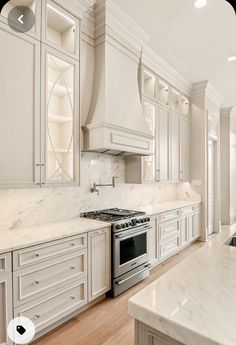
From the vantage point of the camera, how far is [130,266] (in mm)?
2951

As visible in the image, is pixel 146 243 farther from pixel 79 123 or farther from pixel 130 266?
pixel 79 123

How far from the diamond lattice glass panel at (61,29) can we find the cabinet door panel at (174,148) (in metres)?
2.51

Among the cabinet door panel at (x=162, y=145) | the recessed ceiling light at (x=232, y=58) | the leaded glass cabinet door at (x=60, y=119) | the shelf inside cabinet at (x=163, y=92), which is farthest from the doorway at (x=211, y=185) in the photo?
the leaded glass cabinet door at (x=60, y=119)

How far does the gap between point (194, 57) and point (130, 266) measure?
352 cm

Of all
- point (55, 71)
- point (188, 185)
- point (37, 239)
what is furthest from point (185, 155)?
point (37, 239)

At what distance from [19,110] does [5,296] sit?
1575mm

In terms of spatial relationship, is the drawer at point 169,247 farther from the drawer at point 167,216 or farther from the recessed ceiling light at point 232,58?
the recessed ceiling light at point 232,58

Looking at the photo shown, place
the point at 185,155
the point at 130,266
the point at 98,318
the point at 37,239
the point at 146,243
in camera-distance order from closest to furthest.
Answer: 1. the point at 37,239
2. the point at 98,318
3. the point at 130,266
4. the point at 146,243
5. the point at 185,155

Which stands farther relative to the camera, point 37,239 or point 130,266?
point 130,266

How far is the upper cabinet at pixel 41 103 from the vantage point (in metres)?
2.03

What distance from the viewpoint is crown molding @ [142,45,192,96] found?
12.3ft

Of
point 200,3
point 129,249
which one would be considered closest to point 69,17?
point 200,3

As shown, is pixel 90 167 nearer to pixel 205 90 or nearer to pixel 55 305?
pixel 55 305

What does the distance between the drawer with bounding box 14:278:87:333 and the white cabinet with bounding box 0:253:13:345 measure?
84 mm
